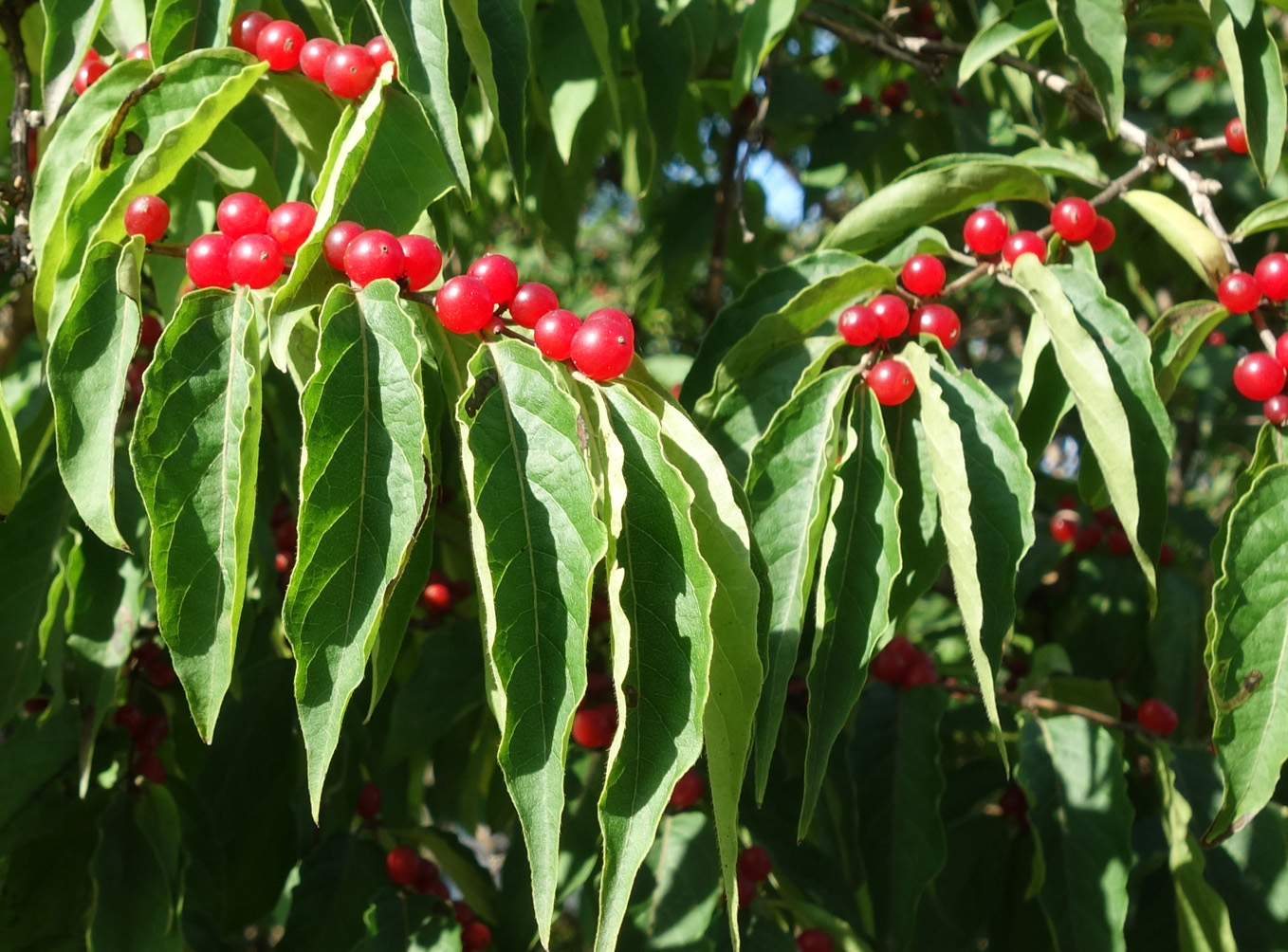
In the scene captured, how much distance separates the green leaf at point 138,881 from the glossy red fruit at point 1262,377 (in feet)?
5.33

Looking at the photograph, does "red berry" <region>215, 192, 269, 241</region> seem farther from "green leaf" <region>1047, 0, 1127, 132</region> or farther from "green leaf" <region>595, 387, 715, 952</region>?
"green leaf" <region>1047, 0, 1127, 132</region>

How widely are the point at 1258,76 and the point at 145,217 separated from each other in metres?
1.41

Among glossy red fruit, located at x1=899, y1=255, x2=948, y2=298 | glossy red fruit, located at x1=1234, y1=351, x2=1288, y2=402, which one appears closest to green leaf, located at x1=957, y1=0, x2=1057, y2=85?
glossy red fruit, located at x1=899, y1=255, x2=948, y2=298

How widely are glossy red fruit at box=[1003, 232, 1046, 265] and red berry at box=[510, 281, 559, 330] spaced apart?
2.38 feet

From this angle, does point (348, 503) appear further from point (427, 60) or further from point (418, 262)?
point (427, 60)

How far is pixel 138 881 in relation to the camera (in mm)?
1728

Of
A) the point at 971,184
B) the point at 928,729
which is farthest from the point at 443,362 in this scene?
the point at 928,729

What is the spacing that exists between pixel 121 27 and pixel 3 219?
279mm

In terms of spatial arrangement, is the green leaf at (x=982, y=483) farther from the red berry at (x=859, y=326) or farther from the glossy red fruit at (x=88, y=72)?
the glossy red fruit at (x=88, y=72)

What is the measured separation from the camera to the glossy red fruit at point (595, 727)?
1975mm

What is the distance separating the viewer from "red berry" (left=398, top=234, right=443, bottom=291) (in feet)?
3.62

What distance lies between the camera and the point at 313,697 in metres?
0.88

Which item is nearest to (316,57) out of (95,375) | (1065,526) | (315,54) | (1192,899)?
(315,54)

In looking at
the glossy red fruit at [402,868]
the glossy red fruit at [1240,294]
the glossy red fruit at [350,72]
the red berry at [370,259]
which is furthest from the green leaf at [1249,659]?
the glossy red fruit at [402,868]
